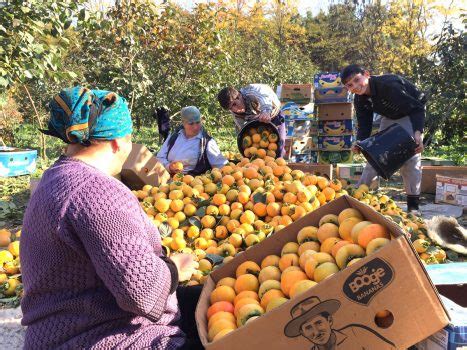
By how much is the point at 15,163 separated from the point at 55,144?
14.2ft

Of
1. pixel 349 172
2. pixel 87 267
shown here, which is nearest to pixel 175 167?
pixel 349 172

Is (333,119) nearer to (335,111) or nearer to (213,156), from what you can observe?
(335,111)

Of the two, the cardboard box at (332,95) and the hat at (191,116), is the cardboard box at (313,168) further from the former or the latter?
the cardboard box at (332,95)

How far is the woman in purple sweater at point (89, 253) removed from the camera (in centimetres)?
123

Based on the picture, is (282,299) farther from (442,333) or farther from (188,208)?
(188,208)

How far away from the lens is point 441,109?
8539 mm

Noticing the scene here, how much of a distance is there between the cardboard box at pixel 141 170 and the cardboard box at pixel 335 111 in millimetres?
4616

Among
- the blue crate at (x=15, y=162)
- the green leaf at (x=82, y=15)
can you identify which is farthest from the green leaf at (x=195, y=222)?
the blue crate at (x=15, y=162)

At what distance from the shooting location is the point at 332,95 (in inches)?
298

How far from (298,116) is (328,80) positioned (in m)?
1.04

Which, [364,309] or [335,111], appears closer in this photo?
[364,309]

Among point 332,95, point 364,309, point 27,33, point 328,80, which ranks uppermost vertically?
point 27,33

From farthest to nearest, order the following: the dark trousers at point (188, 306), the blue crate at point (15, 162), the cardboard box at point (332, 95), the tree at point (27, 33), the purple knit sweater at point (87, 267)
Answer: the cardboard box at point (332, 95) < the blue crate at point (15, 162) < the tree at point (27, 33) < the dark trousers at point (188, 306) < the purple knit sweater at point (87, 267)

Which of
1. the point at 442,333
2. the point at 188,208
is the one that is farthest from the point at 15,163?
Result: the point at 442,333
